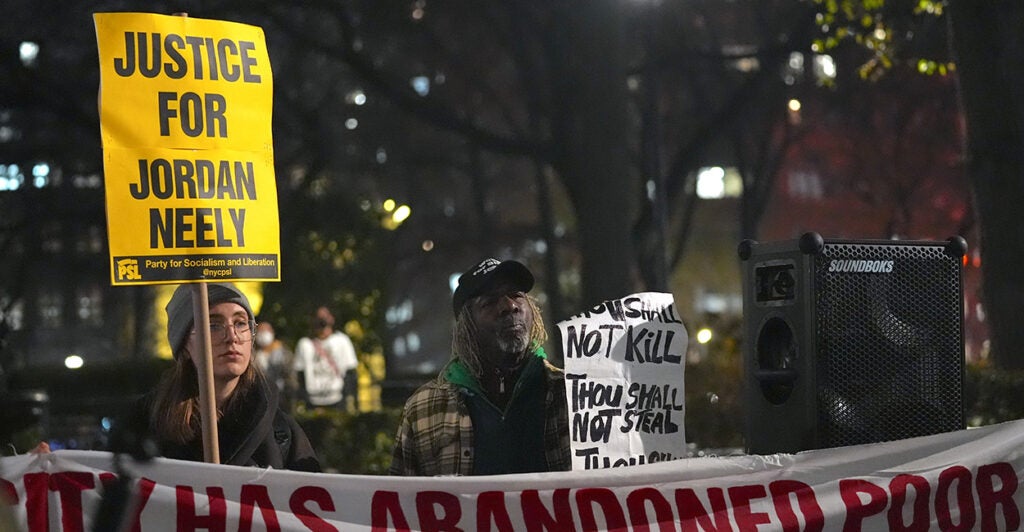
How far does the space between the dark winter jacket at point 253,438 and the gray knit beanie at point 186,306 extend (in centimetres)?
23

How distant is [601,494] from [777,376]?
0.87 metres

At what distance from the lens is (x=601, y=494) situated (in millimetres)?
5031

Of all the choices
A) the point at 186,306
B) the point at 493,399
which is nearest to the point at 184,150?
the point at 186,306

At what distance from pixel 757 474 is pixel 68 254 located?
40.4 meters

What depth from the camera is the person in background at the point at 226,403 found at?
5359 millimetres

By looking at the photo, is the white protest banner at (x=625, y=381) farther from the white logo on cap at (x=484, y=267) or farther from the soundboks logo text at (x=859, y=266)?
the soundboks logo text at (x=859, y=266)

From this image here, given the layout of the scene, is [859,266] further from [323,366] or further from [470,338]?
[323,366]

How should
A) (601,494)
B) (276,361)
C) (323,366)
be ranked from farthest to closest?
1. (276,361)
2. (323,366)
3. (601,494)

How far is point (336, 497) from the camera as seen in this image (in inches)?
189

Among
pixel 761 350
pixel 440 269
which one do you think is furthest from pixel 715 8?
pixel 761 350

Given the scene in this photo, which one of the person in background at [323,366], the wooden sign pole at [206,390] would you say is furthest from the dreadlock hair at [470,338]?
the person in background at [323,366]

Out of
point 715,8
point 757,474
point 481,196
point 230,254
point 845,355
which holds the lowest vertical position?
point 757,474

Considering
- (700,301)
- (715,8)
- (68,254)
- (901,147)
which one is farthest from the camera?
(700,301)

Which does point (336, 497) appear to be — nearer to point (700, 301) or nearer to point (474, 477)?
point (474, 477)
